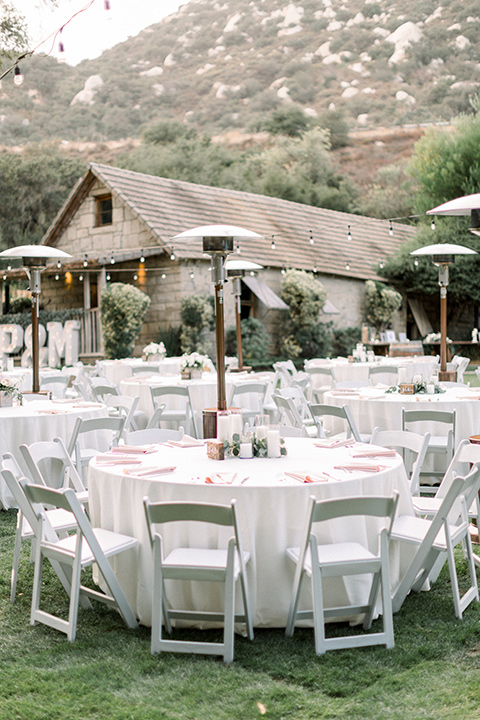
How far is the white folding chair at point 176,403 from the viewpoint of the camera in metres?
9.23

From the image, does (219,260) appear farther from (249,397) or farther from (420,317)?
(420,317)

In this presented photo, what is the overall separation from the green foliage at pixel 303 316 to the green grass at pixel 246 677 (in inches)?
718

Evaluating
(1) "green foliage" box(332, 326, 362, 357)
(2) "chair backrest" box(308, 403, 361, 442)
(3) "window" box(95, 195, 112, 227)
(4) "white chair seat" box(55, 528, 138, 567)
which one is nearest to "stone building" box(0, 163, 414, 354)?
(3) "window" box(95, 195, 112, 227)

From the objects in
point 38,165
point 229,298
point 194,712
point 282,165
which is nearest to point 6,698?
point 194,712

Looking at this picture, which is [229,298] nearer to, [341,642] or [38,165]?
[341,642]

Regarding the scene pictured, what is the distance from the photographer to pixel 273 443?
4.83 metres

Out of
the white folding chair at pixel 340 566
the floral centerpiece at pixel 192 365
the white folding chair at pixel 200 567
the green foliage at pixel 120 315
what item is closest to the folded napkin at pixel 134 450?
the white folding chair at pixel 200 567

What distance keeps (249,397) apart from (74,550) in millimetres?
6564

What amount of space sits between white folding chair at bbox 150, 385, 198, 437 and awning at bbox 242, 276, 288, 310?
11.3m

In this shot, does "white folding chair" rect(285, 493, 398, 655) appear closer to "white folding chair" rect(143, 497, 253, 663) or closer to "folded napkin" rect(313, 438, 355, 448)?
"white folding chair" rect(143, 497, 253, 663)

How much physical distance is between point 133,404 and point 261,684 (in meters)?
4.87

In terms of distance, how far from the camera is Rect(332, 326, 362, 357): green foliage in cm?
2388

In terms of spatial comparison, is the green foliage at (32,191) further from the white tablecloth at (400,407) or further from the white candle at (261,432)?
the white candle at (261,432)

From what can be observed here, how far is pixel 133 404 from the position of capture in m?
8.02
